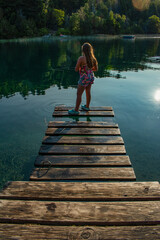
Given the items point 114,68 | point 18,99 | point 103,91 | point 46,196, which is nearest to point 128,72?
point 114,68

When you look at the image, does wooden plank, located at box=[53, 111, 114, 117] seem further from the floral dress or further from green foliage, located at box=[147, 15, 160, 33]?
green foliage, located at box=[147, 15, 160, 33]

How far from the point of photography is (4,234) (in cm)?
244

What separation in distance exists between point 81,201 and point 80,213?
50cm

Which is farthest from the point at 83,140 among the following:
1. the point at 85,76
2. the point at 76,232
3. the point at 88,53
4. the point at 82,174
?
the point at 76,232

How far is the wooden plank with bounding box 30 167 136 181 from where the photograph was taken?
3.74 meters

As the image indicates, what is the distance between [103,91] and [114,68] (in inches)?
321

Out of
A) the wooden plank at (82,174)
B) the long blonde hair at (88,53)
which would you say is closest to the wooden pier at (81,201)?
the wooden plank at (82,174)

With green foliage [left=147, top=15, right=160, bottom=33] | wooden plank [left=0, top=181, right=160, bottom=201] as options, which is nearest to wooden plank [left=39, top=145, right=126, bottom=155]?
wooden plank [left=0, top=181, right=160, bottom=201]

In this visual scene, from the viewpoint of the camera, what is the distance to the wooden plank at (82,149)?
15.0 ft

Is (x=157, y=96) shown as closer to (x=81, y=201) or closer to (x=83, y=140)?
(x=83, y=140)

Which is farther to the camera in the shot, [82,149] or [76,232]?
[82,149]

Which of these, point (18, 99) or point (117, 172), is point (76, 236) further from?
point (18, 99)

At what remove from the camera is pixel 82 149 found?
4695 mm

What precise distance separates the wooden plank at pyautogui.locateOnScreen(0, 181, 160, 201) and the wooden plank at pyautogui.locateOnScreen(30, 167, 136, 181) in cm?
34
